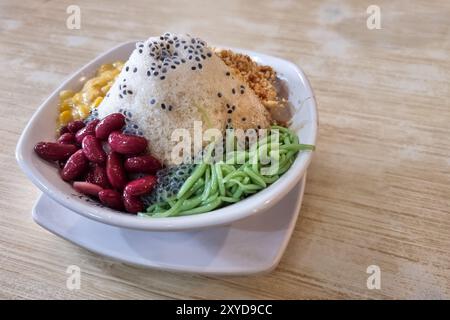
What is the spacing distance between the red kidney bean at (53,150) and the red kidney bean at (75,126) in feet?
0.30

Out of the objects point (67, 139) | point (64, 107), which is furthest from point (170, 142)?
point (64, 107)

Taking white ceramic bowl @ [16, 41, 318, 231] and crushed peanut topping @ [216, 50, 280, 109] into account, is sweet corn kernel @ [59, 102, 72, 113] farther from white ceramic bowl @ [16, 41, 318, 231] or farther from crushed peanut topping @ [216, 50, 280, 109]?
crushed peanut topping @ [216, 50, 280, 109]

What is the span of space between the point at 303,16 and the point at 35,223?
165 cm

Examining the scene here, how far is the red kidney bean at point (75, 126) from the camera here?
1378 mm

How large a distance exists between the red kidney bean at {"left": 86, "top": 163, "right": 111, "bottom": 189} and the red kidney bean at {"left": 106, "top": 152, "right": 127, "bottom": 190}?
0.02 metres

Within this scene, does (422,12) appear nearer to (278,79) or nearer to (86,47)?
(278,79)

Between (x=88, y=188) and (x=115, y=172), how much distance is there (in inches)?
3.1

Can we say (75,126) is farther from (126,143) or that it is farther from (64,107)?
(126,143)

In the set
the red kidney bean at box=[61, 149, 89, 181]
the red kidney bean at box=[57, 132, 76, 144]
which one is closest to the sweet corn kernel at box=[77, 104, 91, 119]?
the red kidney bean at box=[57, 132, 76, 144]

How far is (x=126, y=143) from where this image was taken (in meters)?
1.22

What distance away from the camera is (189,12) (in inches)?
96.8

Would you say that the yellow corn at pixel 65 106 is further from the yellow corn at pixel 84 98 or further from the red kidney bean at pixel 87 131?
the red kidney bean at pixel 87 131

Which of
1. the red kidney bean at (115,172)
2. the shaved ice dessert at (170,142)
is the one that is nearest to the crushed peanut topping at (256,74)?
the shaved ice dessert at (170,142)

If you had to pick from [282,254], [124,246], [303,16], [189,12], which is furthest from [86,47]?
[282,254]
